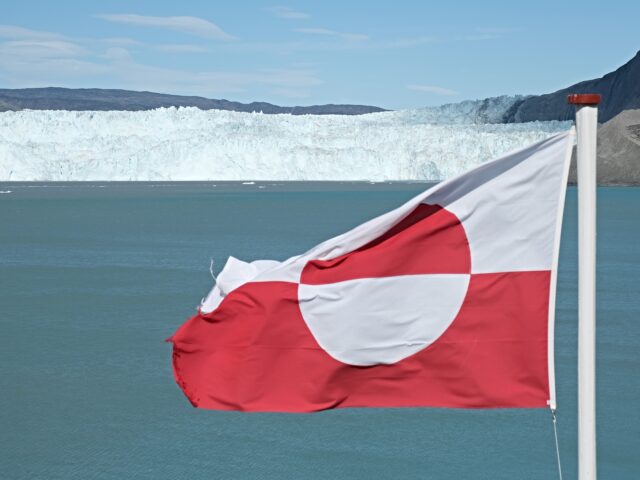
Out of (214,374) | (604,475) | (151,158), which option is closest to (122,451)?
(604,475)

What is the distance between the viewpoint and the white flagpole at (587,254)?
2.91m

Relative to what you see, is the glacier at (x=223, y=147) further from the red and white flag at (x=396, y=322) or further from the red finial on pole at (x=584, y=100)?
the red finial on pole at (x=584, y=100)

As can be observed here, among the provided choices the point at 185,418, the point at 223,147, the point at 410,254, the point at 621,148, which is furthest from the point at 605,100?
the point at 410,254

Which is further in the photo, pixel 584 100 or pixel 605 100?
pixel 605 100

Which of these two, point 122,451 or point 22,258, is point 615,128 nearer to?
point 22,258

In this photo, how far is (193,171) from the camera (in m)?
58.4

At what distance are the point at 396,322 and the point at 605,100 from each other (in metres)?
87.9

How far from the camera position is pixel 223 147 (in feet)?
188

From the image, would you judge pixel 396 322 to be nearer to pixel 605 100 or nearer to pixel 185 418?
pixel 185 418

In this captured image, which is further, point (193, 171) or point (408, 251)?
point (193, 171)

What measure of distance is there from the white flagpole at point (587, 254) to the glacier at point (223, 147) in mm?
53767

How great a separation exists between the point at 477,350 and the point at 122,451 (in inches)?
160

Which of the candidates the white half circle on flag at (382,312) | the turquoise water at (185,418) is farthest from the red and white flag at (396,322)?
the turquoise water at (185,418)

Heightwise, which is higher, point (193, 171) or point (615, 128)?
point (615, 128)
